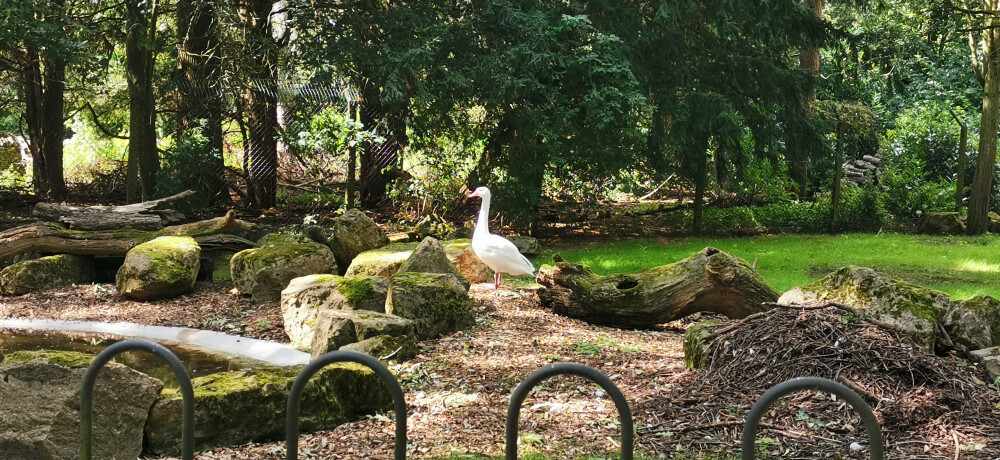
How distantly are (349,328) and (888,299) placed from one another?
4416 mm

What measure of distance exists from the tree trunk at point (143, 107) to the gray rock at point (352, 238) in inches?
210

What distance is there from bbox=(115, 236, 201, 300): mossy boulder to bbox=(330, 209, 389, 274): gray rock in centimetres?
180

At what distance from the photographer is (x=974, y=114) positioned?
23.4m

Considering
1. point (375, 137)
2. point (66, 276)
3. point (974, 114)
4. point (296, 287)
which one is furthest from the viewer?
point (974, 114)

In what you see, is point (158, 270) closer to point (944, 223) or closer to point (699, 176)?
point (699, 176)

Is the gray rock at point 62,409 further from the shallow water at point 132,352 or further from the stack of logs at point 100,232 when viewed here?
the stack of logs at point 100,232

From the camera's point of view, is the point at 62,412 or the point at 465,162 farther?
the point at 465,162

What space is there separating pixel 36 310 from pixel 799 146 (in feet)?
45.6

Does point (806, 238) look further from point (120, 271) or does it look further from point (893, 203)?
point (120, 271)

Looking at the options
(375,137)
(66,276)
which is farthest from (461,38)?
(66,276)

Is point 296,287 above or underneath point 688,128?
underneath

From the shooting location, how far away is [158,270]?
34.7ft

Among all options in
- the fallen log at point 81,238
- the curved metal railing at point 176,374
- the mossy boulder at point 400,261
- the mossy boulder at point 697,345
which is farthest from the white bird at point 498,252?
the curved metal railing at point 176,374

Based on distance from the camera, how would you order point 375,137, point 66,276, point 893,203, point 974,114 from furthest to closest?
point 974,114 → point 893,203 → point 375,137 → point 66,276
